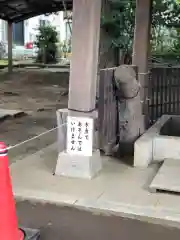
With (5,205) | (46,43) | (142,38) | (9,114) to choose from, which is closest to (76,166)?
(5,205)

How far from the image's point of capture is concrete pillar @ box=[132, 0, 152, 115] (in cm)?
809

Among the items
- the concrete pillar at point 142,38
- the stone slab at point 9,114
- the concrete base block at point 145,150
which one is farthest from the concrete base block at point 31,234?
the stone slab at point 9,114

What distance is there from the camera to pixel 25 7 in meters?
21.1

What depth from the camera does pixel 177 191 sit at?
16.3 feet

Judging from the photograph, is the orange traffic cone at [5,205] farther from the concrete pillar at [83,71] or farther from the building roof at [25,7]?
the building roof at [25,7]

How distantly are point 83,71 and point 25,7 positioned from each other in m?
16.6

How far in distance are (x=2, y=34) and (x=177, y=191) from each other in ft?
111

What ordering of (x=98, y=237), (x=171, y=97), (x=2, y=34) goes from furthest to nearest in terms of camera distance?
(x=2, y=34) → (x=171, y=97) → (x=98, y=237)

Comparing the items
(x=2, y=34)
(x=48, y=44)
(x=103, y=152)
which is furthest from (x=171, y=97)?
(x=2, y=34)

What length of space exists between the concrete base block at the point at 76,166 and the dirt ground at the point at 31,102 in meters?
1.87

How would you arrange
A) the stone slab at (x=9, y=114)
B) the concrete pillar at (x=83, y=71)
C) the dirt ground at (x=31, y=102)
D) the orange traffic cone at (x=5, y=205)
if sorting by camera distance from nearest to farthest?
1. the orange traffic cone at (x=5, y=205)
2. the concrete pillar at (x=83, y=71)
3. the dirt ground at (x=31, y=102)
4. the stone slab at (x=9, y=114)

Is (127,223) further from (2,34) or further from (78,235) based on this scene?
(2,34)

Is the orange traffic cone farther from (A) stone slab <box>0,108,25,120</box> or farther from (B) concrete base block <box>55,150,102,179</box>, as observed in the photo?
(A) stone slab <box>0,108,25,120</box>

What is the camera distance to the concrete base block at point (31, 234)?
12.5 feet
